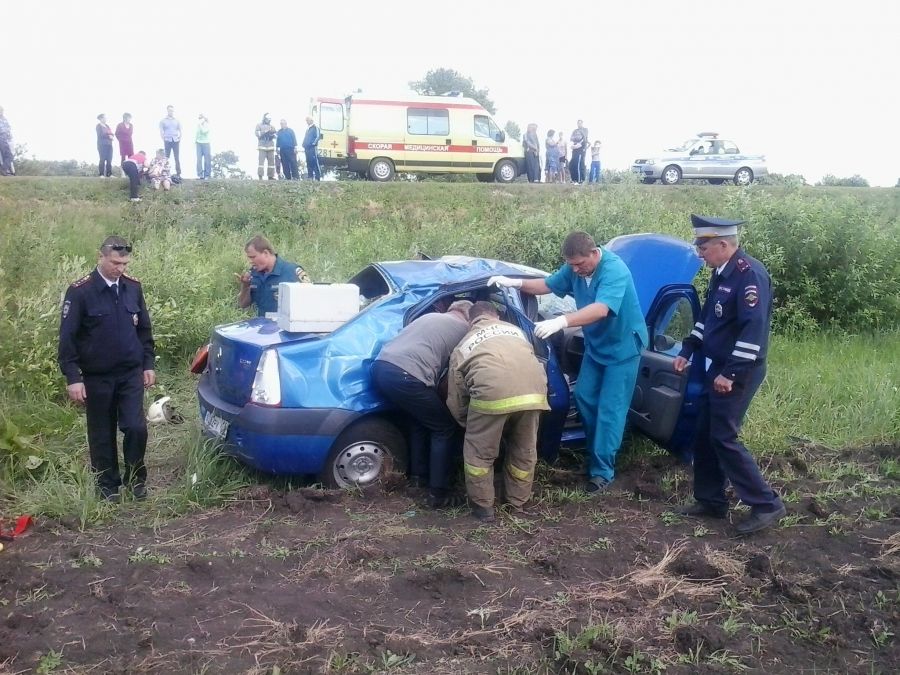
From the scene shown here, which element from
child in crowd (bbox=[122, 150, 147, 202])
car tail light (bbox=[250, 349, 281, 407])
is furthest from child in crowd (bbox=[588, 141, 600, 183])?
car tail light (bbox=[250, 349, 281, 407])

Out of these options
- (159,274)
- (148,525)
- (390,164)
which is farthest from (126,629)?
(390,164)

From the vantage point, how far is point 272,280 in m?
6.58

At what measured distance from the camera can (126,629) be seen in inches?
132

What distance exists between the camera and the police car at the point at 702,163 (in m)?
22.4

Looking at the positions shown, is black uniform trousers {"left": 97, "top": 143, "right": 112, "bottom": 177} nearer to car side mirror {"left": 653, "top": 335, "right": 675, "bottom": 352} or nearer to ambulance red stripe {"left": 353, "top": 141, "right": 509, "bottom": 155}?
ambulance red stripe {"left": 353, "top": 141, "right": 509, "bottom": 155}

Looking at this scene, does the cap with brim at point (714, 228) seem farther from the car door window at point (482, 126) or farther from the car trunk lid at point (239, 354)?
the car door window at point (482, 126)

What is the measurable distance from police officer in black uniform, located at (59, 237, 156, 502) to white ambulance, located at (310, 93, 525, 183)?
52.9 ft

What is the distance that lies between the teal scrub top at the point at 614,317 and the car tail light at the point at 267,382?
81.5 inches

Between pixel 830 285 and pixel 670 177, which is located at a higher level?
pixel 670 177

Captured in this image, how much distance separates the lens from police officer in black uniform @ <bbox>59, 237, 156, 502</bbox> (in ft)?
15.6

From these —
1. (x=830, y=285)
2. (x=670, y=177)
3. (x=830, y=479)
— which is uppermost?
(x=670, y=177)

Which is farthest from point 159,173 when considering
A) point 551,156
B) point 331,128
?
point 551,156

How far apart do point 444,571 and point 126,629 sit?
1.46m

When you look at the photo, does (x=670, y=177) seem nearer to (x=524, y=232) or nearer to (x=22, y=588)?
(x=524, y=232)
